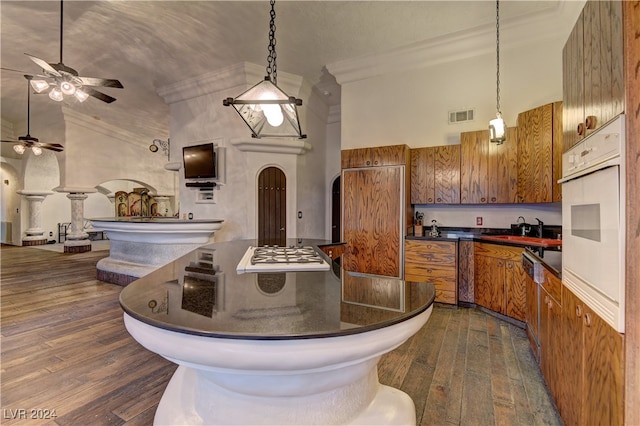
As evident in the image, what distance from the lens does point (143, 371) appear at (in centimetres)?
212

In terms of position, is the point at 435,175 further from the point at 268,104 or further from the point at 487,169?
the point at 268,104

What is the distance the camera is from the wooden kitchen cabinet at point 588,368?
3.16 feet

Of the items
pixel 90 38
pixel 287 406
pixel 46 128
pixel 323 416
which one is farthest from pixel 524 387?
pixel 46 128

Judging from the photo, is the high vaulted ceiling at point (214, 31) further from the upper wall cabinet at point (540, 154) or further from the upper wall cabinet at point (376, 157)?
the upper wall cabinet at point (376, 157)

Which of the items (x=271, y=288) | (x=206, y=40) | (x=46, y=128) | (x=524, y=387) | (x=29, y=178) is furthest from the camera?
(x=29, y=178)

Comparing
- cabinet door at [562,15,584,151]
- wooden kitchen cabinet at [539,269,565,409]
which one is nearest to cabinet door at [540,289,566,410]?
wooden kitchen cabinet at [539,269,565,409]

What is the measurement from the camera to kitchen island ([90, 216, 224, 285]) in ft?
13.8

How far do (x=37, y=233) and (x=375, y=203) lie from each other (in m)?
10.9

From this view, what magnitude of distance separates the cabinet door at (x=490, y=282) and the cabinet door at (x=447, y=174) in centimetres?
83

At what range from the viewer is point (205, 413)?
1.05 metres

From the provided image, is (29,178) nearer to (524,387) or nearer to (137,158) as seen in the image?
(137,158)

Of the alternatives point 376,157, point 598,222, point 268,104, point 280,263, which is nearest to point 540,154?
point 376,157

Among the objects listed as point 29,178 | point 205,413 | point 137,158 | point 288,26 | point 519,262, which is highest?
point 288,26

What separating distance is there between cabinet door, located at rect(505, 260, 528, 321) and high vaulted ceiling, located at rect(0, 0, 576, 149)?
294 centimetres
